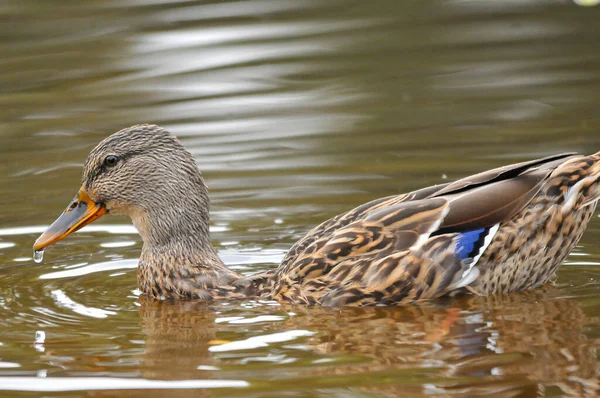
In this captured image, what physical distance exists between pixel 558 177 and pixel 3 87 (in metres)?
8.58

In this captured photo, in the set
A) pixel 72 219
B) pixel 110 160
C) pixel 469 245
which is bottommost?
pixel 469 245

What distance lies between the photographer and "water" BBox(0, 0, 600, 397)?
7238mm

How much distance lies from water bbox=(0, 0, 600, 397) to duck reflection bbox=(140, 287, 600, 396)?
0.02 m

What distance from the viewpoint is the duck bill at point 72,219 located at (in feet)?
30.0

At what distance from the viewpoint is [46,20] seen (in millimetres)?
17062

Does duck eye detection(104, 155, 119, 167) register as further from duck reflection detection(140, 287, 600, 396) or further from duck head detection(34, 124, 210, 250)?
duck reflection detection(140, 287, 600, 396)

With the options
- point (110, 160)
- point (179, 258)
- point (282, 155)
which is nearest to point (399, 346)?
point (179, 258)

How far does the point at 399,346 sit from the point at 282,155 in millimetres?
5060

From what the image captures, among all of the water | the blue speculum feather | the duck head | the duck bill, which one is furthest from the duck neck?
the blue speculum feather

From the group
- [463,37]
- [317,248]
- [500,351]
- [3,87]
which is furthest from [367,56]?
[500,351]

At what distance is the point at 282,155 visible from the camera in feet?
40.8

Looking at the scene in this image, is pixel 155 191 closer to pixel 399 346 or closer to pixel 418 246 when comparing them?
pixel 418 246

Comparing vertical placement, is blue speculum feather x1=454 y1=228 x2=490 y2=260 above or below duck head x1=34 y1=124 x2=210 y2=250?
below

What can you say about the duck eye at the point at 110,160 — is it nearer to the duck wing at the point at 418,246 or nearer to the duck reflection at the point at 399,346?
the duck reflection at the point at 399,346
